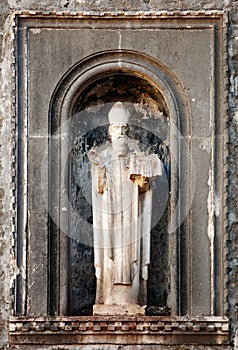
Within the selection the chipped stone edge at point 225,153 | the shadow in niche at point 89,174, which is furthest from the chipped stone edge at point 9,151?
the chipped stone edge at point 225,153

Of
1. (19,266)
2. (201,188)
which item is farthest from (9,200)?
(201,188)

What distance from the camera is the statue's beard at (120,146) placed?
64.1 feet

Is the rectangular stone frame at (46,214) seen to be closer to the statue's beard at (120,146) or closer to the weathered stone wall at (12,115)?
the weathered stone wall at (12,115)

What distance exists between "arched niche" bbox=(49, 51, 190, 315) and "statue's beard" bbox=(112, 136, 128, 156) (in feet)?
1.45

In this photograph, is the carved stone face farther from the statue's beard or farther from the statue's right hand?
the statue's right hand

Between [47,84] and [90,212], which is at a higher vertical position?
[47,84]

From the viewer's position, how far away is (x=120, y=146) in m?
19.6

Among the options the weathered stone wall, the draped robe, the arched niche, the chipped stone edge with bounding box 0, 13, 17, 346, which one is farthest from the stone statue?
the chipped stone edge with bounding box 0, 13, 17, 346

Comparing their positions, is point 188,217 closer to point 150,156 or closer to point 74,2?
point 150,156

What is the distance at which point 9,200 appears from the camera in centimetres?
1930

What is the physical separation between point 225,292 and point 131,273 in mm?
948

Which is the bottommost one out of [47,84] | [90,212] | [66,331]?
[66,331]

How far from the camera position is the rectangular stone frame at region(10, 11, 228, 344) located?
19000 millimetres

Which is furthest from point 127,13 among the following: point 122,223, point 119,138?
point 122,223
